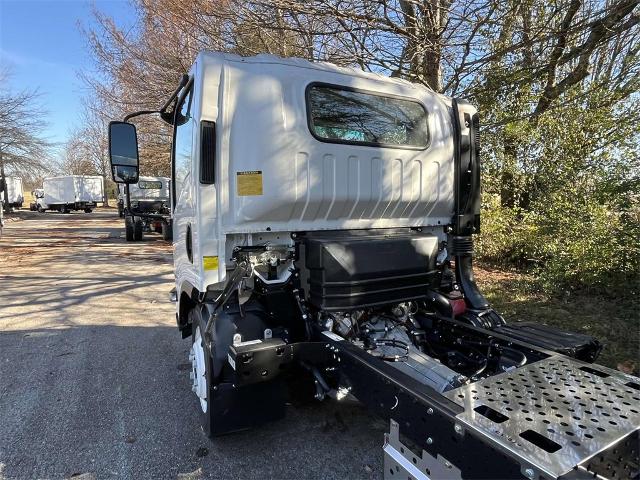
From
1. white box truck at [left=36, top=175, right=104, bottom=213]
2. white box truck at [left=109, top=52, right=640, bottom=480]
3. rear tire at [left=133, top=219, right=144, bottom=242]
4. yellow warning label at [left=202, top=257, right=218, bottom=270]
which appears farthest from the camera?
white box truck at [left=36, top=175, right=104, bottom=213]

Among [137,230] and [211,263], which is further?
[137,230]

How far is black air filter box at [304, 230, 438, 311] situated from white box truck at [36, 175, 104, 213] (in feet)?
138

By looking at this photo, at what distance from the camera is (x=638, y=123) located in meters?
6.62

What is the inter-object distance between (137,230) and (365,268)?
1599 centimetres

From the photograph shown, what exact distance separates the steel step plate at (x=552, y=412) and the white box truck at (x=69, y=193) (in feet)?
142

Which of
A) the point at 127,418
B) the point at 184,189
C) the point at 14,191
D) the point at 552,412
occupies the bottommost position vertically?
the point at 127,418

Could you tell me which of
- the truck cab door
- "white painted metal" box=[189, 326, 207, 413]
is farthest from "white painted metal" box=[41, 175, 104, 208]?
"white painted metal" box=[189, 326, 207, 413]

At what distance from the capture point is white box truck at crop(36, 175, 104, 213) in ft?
127

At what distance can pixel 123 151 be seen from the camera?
352cm

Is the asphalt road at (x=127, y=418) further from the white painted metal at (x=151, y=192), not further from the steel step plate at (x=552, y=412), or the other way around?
the white painted metal at (x=151, y=192)

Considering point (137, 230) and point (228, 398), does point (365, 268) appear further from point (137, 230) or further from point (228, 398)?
point (137, 230)

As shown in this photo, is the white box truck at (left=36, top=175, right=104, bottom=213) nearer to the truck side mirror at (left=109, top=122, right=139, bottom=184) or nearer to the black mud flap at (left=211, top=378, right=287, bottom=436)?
the truck side mirror at (left=109, top=122, right=139, bottom=184)

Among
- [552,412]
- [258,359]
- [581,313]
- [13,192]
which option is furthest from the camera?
[13,192]

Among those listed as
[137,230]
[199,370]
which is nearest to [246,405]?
[199,370]
